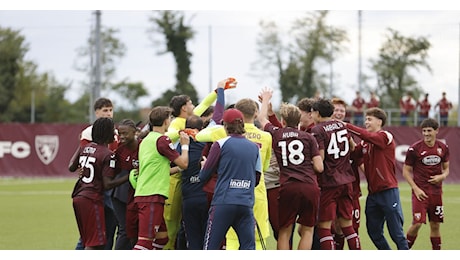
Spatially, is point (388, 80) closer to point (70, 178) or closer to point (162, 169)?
point (70, 178)

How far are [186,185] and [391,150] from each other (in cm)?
301

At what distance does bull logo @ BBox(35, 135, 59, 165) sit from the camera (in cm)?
3108

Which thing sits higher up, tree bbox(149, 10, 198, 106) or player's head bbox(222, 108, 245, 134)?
tree bbox(149, 10, 198, 106)

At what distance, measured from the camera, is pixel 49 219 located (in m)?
16.9

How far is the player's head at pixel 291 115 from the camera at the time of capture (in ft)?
30.9

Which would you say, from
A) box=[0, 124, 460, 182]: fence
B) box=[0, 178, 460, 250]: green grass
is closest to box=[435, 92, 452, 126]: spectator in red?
box=[0, 178, 460, 250]: green grass

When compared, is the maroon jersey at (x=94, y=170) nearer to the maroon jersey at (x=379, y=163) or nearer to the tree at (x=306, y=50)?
the maroon jersey at (x=379, y=163)

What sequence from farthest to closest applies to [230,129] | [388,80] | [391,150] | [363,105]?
[388,80] → [363,105] → [391,150] → [230,129]

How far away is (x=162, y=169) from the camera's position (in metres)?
9.18

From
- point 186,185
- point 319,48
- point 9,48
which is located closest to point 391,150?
point 186,185

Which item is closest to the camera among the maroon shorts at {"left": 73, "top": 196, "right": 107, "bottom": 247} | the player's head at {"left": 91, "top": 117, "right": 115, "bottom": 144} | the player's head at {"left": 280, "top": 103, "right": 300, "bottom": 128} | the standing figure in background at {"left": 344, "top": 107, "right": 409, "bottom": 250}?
the maroon shorts at {"left": 73, "top": 196, "right": 107, "bottom": 247}

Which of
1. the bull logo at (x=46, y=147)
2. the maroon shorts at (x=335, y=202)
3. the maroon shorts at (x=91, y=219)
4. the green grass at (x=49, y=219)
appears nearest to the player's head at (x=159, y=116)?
the maroon shorts at (x=91, y=219)

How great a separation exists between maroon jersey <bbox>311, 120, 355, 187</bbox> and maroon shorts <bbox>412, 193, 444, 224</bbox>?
7.40 ft

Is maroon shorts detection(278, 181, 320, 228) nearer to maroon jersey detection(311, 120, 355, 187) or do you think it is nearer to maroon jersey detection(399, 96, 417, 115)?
maroon jersey detection(311, 120, 355, 187)
